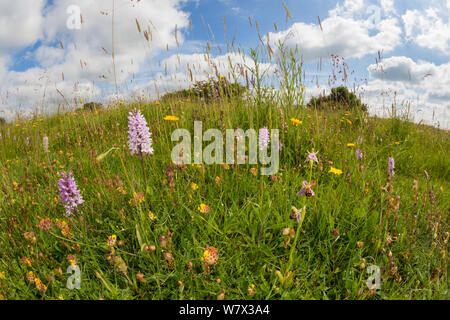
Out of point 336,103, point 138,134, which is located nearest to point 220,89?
point 138,134

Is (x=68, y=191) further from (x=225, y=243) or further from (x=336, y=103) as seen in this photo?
(x=336, y=103)

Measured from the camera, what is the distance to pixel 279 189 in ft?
6.47

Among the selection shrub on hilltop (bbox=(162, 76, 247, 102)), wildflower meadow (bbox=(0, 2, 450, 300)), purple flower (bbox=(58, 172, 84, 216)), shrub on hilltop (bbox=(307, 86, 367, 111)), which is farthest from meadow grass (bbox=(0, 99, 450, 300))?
shrub on hilltop (bbox=(307, 86, 367, 111))

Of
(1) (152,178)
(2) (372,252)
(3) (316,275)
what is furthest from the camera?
(1) (152,178)

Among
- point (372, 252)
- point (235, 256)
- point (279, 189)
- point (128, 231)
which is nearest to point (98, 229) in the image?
point (128, 231)

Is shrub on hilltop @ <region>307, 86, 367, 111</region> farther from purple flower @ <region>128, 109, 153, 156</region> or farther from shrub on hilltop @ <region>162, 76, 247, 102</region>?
purple flower @ <region>128, 109, 153, 156</region>

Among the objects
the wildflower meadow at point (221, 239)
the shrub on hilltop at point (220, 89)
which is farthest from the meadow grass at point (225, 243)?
the shrub on hilltop at point (220, 89)

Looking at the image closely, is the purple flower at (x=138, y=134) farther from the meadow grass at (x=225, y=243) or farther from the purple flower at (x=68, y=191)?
the purple flower at (x=68, y=191)

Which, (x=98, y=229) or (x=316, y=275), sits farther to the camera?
(x=98, y=229)

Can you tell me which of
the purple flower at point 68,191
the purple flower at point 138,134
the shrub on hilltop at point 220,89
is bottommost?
the purple flower at point 68,191
